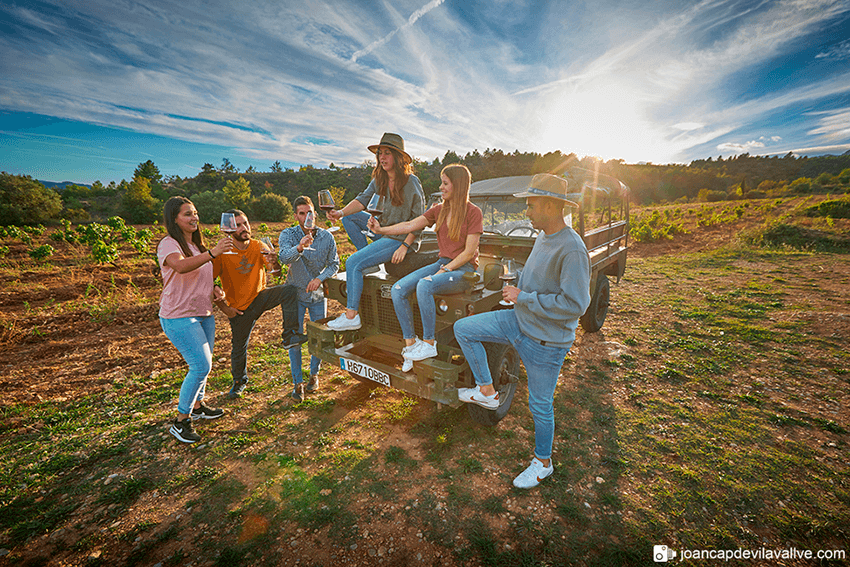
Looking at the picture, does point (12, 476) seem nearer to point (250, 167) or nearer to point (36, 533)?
point (36, 533)

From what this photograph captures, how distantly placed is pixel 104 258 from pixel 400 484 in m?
12.0

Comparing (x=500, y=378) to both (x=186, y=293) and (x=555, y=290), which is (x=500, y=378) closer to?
(x=555, y=290)

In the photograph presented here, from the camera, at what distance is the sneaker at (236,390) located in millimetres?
3947

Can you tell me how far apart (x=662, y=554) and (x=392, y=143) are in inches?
155

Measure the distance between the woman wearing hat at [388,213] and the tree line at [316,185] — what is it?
15.3 ft

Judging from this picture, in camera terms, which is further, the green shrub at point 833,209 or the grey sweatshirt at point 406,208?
the green shrub at point 833,209

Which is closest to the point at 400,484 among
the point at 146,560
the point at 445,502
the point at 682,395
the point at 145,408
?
the point at 445,502

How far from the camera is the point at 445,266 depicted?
2.91 metres

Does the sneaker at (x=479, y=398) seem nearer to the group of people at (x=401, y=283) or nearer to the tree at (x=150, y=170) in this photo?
the group of people at (x=401, y=283)

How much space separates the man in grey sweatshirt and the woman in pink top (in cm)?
244

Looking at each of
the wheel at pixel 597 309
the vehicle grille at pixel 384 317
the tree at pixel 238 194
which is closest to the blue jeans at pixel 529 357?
the vehicle grille at pixel 384 317

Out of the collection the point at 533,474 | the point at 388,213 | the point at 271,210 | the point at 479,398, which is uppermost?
the point at 271,210

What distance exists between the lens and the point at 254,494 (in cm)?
265

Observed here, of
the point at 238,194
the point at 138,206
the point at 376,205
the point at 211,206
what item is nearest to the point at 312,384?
the point at 376,205
